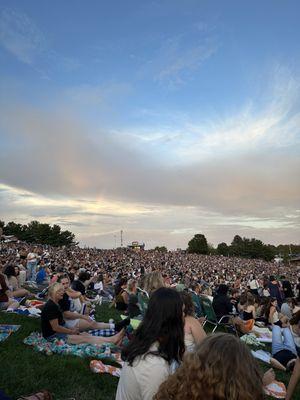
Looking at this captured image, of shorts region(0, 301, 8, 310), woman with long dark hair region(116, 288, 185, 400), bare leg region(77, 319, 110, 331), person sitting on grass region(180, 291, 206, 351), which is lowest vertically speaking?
bare leg region(77, 319, 110, 331)

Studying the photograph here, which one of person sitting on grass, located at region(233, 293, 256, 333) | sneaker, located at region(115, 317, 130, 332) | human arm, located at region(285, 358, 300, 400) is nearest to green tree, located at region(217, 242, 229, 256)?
person sitting on grass, located at region(233, 293, 256, 333)

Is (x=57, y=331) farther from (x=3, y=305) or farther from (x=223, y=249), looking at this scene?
(x=223, y=249)

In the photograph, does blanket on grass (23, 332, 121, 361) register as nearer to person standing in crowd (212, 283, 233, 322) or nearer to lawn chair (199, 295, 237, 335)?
lawn chair (199, 295, 237, 335)

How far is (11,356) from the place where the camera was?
5.24 m

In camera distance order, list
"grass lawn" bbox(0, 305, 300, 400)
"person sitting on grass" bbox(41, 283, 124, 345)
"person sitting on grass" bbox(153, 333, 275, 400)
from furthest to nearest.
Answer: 1. "person sitting on grass" bbox(41, 283, 124, 345)
2. "grass lawn" bbox(0, 305, 300, 400)
3. "person sitting on grass" bbox(153, 333, 275, 400)

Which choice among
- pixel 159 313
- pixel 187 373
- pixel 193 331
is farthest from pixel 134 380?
pixel 193 331

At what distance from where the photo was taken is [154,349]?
2.52 metres

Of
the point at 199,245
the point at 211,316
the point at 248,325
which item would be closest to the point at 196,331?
the point at 211,316

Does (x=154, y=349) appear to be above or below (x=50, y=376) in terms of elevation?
above

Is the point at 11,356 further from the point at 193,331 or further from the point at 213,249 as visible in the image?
the point at 213,249

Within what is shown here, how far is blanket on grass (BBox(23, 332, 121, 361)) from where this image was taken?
5.66 meters

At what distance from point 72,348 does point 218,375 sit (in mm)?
4785

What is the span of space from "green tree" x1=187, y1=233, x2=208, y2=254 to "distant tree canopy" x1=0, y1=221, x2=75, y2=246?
4133 cm

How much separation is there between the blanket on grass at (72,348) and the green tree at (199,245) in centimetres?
11191
